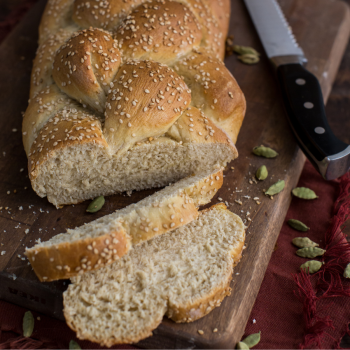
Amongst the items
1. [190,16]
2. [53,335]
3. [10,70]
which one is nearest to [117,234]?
[53,335]

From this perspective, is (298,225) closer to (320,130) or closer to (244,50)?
(320,130)

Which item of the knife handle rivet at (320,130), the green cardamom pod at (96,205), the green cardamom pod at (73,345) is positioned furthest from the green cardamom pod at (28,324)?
the knife handle rivet at (320,130)

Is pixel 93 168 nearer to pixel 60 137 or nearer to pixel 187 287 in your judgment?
pixel 60 137

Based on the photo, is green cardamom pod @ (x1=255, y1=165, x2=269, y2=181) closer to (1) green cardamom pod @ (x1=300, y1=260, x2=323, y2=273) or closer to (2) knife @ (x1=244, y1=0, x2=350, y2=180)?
(2) knife @ (x1=244, y1=0, x2=350, y2=180)

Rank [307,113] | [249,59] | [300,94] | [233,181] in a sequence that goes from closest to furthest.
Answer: [233,181]
[307,113]
[300,94]
[249,59]

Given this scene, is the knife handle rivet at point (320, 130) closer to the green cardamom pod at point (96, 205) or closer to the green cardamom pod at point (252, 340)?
the green cardamom pod at point (252, 340)

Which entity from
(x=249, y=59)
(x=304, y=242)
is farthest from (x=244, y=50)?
(x=304, y=242)
